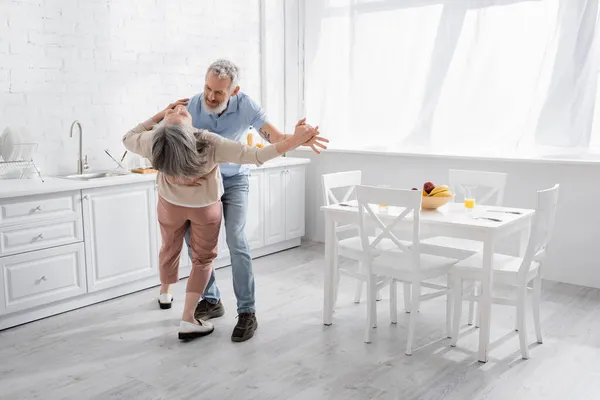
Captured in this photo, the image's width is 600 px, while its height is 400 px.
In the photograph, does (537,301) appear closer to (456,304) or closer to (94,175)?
(456,304)

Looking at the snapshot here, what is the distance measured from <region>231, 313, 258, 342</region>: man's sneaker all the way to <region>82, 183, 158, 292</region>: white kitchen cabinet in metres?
1.02

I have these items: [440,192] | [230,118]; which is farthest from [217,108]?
[440,192]

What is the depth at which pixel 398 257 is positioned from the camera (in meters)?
3.12

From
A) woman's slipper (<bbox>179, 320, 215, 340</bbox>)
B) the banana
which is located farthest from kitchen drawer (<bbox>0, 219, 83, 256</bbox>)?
the banana

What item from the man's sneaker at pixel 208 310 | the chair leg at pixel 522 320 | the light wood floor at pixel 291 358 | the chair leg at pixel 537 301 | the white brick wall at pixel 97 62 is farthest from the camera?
the white brick wall at pixel 97 62

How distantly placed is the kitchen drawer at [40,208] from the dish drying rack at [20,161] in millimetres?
305

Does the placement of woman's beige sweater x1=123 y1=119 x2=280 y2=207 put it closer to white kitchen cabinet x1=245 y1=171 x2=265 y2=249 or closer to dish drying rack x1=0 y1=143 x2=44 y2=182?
dish drying rack x1=0 y1=143 x2=44 y2=182

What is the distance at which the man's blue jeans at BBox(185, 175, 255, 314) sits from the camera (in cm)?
321

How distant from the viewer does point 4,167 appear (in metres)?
3.71

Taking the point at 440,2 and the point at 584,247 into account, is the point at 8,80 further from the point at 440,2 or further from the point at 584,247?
the point at 584,247

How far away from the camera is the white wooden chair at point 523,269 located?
9.13ft

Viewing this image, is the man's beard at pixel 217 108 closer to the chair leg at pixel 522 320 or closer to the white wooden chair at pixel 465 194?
the white wooden chair at pixel 465 194

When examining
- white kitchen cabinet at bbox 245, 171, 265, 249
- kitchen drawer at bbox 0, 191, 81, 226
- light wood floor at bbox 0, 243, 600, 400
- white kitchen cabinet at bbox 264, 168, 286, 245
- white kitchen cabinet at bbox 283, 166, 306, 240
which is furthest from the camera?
white kitchen cabinet at bbox 283, 166, 306, 240

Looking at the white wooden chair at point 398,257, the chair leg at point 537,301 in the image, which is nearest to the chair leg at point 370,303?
the white wooden chair at point 398,257
